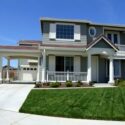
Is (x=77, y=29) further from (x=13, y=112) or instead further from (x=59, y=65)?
(x=13, y=112)

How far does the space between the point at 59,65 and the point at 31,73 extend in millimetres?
5786

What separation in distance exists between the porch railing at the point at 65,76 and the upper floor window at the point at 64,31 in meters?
3.91

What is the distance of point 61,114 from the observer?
30.7ft

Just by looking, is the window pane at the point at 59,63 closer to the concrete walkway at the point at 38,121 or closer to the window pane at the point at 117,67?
the window pane at the point at 117,67

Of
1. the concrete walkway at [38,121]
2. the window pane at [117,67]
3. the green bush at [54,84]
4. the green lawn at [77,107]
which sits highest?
the window pane at [117,67]

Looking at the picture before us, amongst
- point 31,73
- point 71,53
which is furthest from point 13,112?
point 31,73

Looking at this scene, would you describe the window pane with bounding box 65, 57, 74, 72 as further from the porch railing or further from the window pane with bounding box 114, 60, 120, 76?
the window pane with bounding box 114, 60, 120, 76

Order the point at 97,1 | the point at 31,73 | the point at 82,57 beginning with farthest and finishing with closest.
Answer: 1. the point at 31,73
2. the point at 82,57
3. the point at 97,1

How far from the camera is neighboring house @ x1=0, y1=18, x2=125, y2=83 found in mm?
20797

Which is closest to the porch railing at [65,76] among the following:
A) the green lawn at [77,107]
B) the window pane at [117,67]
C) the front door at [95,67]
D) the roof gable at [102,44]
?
the front door at [95,67]

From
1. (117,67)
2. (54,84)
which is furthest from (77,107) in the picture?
(117,67)

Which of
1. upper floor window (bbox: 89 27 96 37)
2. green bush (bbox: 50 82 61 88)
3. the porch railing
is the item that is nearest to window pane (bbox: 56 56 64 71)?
the porch railing

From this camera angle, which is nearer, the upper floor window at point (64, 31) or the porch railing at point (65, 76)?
the porch railing at point (65, 76)

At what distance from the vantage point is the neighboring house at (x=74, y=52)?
20797mm
